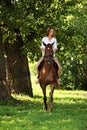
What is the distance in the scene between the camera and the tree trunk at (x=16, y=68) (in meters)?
24.8

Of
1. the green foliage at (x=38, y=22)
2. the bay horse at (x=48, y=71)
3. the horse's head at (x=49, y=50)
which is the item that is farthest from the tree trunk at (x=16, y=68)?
the horse's head at (x=49, y=50)

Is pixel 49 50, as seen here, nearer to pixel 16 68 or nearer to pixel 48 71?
pixel 48 71

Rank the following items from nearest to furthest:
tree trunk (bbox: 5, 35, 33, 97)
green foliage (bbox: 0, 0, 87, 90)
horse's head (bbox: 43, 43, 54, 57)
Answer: horse's head (bbox: 43, 43, 54, 57)
green foliage (bbox: 0, 0, 87, 90)
tree trunk (bbox: 5, 35, 33, 97)

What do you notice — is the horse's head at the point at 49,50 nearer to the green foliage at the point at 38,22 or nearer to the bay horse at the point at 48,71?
the bay horse at the point at 48,71

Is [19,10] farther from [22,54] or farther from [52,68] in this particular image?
[52,68]

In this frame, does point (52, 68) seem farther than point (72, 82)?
No

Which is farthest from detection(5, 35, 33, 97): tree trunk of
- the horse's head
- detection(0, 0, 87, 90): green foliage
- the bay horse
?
the horse's head

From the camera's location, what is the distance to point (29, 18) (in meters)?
22.6

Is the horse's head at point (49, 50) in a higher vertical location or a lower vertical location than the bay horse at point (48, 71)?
higher

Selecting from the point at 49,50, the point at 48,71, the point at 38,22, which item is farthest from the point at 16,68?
the point at 49,50

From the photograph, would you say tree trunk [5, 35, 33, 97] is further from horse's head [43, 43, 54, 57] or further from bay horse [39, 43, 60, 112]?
horse's head [43, 43, 54, 57]

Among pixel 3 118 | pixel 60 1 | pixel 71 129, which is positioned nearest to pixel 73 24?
pixel 60 1

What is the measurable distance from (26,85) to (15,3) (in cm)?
506

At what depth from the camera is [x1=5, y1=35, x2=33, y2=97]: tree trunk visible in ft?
81.3
